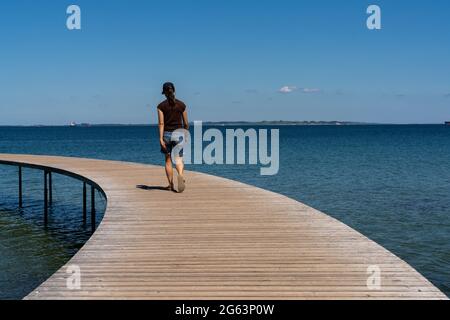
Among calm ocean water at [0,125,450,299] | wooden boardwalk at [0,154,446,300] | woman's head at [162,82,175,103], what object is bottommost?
calm ocean water at [0,125,450,299]

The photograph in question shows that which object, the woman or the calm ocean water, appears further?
the calm ocean water

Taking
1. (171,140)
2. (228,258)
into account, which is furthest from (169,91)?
(228,258)

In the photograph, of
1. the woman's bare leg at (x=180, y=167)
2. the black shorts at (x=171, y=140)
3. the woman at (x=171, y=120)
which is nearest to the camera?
the woman at (x=171, y=120)

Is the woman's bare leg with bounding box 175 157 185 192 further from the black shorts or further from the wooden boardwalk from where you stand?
the wooden boardwalk

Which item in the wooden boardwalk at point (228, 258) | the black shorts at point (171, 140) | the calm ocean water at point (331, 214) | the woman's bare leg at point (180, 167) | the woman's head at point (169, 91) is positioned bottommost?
the calm ocean water at point (331, 214)

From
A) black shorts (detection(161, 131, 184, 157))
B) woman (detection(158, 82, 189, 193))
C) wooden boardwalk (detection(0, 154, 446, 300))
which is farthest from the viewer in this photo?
black shorts (detection(161, 131, 184, 157))

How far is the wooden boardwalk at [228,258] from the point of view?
4285mm

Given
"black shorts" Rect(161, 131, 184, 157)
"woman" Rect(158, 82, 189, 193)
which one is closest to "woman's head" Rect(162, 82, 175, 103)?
"woman" Rect(158, 82, 189, 193)

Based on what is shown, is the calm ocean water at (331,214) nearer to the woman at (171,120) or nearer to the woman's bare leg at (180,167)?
the woman's bare leg at (180,167)

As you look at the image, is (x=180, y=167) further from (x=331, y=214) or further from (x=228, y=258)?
(x=331, y=214)

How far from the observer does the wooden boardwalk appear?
→ 4.29 m

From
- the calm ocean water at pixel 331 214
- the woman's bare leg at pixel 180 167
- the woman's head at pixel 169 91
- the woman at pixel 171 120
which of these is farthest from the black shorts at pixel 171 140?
the calm ocean water at pixel 331 214
